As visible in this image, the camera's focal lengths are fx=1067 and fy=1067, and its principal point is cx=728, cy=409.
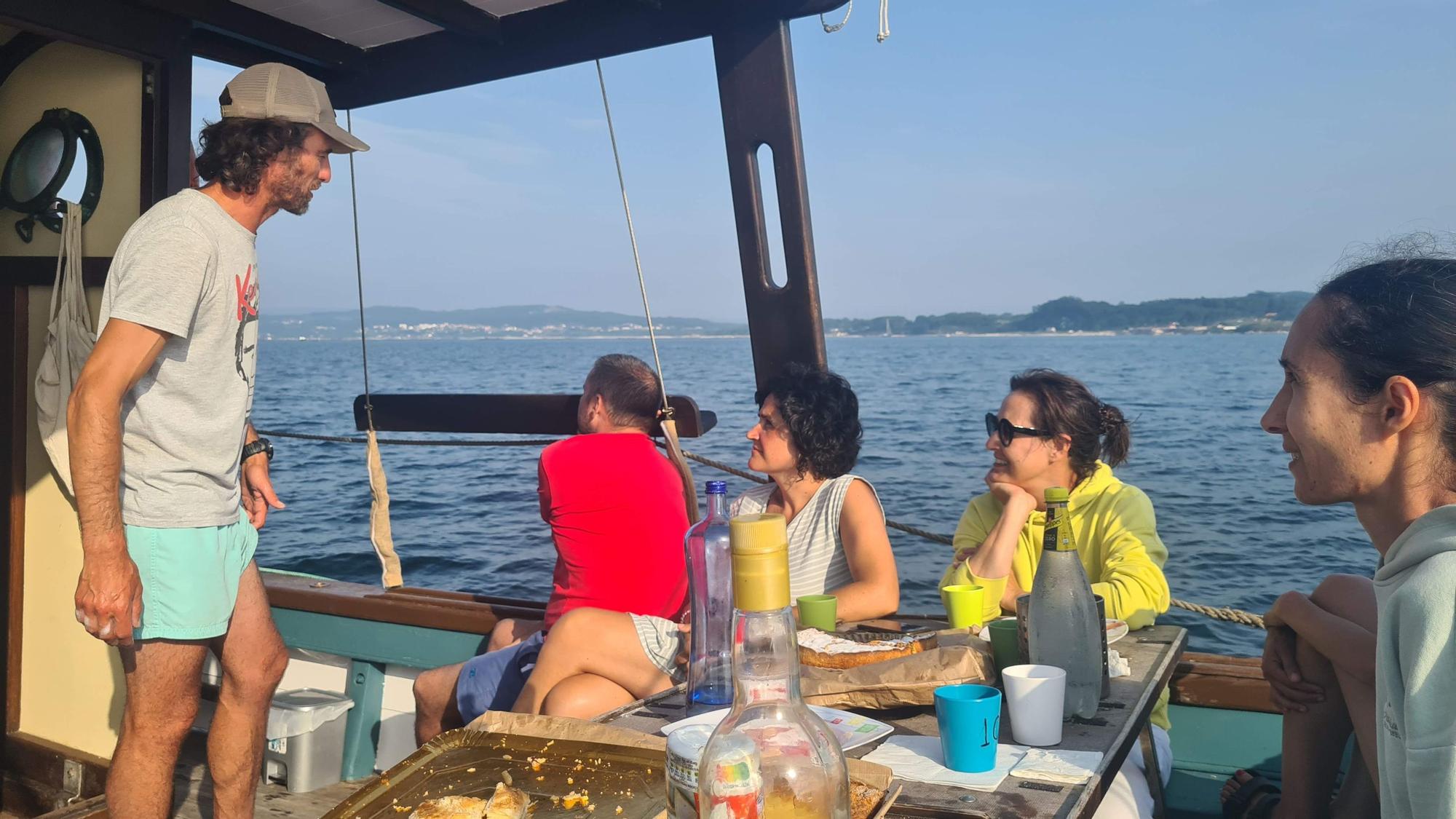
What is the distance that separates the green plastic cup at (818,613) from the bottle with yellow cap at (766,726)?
1.11 meters

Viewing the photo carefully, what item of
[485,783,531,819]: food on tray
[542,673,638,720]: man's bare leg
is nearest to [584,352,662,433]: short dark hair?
[542,673,638,720]: man's bare leg

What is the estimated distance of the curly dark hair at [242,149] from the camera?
2258 millimetres

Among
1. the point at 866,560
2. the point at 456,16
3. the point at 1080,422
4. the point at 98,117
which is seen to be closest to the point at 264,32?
the point at 98,117

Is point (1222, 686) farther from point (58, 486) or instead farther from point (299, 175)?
point (58, 486)

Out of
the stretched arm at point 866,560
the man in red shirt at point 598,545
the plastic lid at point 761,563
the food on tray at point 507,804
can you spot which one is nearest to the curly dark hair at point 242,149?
the man in red shirt at point 598,545

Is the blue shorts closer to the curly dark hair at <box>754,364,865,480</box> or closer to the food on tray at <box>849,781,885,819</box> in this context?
the curly dark hair at <box>754,364,865,480</box>

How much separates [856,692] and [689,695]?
9.8 inches

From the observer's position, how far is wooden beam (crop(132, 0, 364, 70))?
3.05m

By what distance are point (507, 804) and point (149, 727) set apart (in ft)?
4.74

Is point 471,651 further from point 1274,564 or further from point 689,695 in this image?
point 1274,564

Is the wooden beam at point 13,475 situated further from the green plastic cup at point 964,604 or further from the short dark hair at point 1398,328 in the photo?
the short dark hair at point 1398,328

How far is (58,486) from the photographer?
10.8 ft

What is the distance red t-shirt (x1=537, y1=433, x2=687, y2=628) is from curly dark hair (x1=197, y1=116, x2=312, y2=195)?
94 cm

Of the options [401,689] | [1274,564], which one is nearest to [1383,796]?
[401,689]
